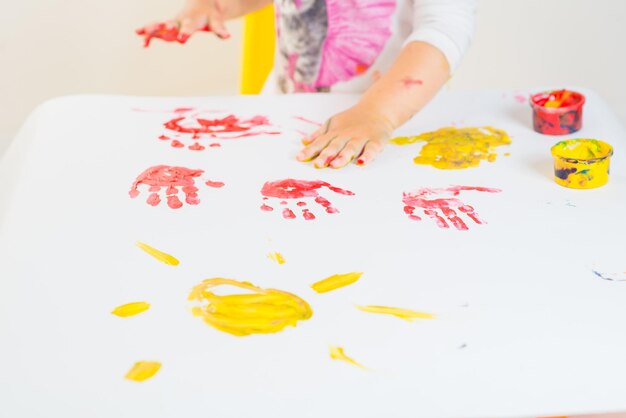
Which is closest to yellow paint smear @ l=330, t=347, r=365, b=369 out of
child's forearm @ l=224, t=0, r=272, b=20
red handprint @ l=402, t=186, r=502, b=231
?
red handprint @ l=402, t=186, r=502, b=231

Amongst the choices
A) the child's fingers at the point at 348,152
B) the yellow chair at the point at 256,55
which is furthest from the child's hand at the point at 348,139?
the yellow chair at the point at 256,55

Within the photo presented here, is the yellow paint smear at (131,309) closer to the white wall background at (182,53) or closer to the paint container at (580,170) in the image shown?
the paint container at (580,170)

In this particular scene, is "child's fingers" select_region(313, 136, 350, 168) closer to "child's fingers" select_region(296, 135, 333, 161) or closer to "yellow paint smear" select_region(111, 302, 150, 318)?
"child's fingers" select_region(296, 135, 333, 161)

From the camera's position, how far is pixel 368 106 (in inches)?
45.3

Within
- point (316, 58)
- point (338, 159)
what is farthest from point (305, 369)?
point (316, 58)

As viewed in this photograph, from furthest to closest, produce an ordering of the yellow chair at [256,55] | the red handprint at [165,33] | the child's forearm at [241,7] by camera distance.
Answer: the yellow chair at [256,55] < the child's forearm at [241,7] < the red handprint at [165,33]

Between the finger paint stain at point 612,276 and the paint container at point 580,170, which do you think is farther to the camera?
the paint container at point 580,170

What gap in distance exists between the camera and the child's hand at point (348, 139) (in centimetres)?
106

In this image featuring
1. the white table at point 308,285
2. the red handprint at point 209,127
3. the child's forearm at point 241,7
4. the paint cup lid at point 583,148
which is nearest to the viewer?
the white table at point 308,285

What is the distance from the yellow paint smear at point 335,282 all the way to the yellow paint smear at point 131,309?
0.14 meters

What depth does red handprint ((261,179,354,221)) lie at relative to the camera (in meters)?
0.94

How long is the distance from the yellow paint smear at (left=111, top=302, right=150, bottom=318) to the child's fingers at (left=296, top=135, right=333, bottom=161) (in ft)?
1.12

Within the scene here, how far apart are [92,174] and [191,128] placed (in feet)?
0.59

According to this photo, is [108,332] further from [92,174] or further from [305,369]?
[92,174]
